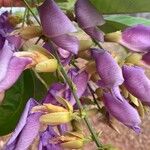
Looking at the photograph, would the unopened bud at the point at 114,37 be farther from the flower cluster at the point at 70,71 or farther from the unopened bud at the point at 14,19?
the unopened bud at the point at 14,19

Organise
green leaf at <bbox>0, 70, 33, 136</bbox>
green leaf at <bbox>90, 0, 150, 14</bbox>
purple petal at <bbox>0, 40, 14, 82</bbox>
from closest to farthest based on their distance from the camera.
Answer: purple petal at <bbox>0, 40, 14, 82</bbox>
green leaf at <bbox>90, 0, 150, 14</bbox>
green leaf at <bbox>0, 70, 33, 136</bbox>

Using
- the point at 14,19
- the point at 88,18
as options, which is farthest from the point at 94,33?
the point at 14,19

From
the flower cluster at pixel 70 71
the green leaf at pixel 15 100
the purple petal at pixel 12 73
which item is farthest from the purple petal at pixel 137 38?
the green leaf at pixel 15 100

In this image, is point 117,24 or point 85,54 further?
point 117,24

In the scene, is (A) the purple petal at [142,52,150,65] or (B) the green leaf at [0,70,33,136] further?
(B) the green leaf at [0,70,33,136]

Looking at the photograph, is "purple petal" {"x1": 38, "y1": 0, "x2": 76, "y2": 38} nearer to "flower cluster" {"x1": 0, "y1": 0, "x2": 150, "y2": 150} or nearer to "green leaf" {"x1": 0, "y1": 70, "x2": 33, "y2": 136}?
"flower cluster" {"x1": 0, "y1": 0, "x2": 150, "y2": 150}

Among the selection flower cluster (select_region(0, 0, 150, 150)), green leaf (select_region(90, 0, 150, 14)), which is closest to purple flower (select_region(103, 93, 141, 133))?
flower cluster (select_region(0, 0, 150, 150))

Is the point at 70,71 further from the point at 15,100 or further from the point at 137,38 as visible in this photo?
the point at 15,100
